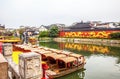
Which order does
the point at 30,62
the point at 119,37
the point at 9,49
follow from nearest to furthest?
the point at 30,62
the point at 9,49
the point at 119,37

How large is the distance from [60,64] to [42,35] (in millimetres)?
40170

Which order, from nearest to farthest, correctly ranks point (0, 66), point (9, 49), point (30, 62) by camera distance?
1. point (0, 66)
2. point (30, 62)
3. point (9, 49)

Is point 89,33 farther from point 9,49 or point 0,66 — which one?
point 0,66

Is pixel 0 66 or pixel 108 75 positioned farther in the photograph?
pixel 108 75

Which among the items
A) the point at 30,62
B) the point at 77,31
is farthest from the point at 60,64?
the point at 77,31

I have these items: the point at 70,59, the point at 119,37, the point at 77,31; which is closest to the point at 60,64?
the point at 70,59

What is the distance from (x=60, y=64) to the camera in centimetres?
1105

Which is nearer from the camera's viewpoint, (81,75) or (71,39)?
(81,75)

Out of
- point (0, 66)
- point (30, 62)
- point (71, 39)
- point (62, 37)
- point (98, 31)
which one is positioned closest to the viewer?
point (0, 66)

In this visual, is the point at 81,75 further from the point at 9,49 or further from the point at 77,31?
the point at 77,31

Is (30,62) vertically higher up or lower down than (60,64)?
higher up

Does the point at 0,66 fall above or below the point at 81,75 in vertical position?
above

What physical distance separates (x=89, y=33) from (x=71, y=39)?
A: 16.8 ft

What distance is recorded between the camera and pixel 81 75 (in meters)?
10.7
